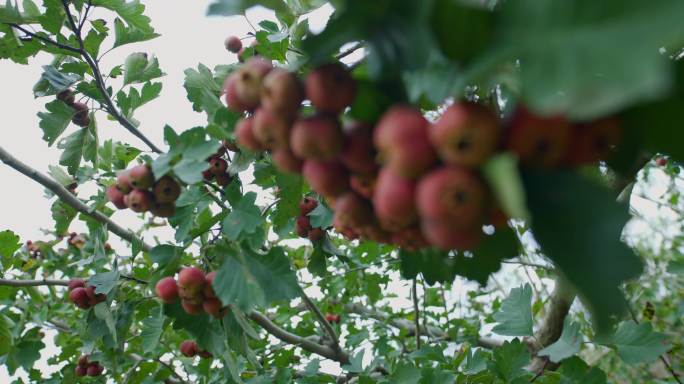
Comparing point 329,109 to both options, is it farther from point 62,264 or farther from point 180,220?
point 62,264

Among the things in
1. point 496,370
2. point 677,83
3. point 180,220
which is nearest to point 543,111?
Answer: point 677,83

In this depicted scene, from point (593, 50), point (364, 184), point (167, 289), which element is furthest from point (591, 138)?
point (167, 289)

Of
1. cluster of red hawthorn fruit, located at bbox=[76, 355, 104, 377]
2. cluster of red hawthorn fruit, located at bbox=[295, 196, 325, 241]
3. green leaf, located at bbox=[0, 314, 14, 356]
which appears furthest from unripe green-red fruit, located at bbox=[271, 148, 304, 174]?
cluster of red hawthorn fruit, located at bbox=[76, 355, 104, 377]

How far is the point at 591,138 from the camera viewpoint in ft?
2.02

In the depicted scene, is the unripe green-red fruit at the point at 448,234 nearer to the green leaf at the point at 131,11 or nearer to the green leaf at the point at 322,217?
the green leaf at the point at 322,217

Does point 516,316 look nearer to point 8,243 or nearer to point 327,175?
point 327,175

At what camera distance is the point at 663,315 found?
4699 millimetres

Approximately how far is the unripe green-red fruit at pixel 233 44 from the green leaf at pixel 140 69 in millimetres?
302

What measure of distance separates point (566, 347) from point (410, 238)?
45.0 inches

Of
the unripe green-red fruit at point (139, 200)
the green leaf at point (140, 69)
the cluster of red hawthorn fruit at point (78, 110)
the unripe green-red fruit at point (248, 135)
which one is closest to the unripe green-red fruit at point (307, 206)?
the unripe green-red fruit at point (139, 200)

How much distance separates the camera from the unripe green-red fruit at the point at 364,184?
2.42 ft

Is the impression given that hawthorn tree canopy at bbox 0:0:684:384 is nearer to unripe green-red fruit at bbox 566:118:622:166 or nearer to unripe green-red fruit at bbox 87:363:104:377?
unripe green-red fruit at bbox 566:118:622:166

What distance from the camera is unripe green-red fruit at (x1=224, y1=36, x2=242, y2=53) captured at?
232 cm

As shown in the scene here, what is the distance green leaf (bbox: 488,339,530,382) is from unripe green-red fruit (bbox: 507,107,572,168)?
1.33 meters
